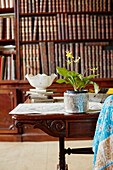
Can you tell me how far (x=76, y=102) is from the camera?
1120 millimetres

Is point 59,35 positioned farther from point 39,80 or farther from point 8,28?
point 39,80

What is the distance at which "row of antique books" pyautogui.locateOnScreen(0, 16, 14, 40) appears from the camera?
10.4ft

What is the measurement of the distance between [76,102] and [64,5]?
231 cm

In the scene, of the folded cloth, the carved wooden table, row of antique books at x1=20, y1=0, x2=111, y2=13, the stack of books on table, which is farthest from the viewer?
row of antique books at x1=20, y1=0, x2=111, y2=13

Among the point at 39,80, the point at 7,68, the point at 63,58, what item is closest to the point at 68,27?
the point at 63,58

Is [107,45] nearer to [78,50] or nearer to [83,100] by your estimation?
[78,50]

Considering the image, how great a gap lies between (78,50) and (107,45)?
1.48 ft

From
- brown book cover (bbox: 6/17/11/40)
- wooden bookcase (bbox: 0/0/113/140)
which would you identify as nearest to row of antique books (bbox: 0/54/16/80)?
wooden bookcase (bbox: 0/0/113/140)

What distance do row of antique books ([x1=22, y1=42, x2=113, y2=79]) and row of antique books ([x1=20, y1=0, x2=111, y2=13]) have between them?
0.48 metres

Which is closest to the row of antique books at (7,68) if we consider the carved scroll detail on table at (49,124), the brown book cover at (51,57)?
the brown book cover at (51,57)

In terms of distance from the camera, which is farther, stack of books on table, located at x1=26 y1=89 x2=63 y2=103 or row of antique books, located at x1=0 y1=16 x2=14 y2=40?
row of antique books, located at x1=0 y1=16 x2=14 y2=40

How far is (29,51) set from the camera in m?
3.15

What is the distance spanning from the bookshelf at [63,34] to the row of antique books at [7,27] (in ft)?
0.40

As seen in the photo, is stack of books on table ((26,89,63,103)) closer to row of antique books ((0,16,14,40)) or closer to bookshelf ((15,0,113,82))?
bookshelf ((15,0,113,82))
